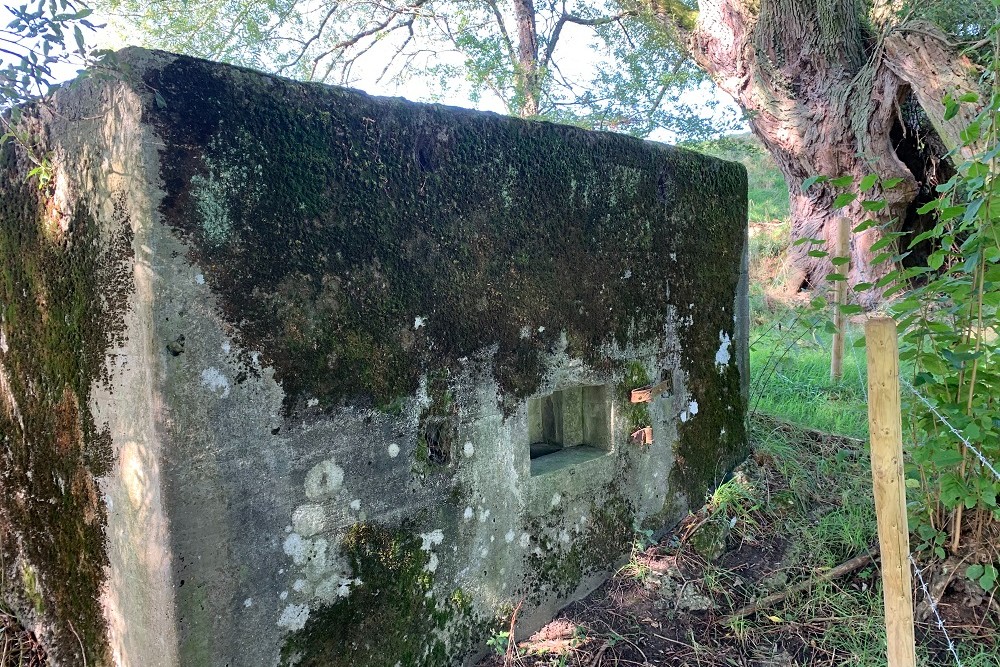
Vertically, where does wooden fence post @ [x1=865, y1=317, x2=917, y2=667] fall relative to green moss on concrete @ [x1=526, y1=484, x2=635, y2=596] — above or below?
above

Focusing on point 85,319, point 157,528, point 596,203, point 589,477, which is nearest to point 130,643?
point 157,528

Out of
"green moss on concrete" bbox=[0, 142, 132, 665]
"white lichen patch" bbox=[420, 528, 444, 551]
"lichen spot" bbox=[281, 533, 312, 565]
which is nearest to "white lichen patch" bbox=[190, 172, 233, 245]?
"green moss on concrete" bbox=[0, 142, 132, 665]

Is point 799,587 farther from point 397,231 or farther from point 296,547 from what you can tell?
point 397,231

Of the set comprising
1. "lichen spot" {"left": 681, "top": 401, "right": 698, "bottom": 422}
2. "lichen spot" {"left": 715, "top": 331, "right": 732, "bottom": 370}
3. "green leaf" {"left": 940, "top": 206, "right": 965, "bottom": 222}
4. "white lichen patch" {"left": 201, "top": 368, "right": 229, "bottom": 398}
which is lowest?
"lichen spot" {"left": 681, "top": 401, "right": 698, "bottom": 422}

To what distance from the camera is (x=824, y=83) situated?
677 cm

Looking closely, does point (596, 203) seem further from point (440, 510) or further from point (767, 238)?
point (767, 238)

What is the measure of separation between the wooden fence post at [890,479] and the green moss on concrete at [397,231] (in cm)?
125

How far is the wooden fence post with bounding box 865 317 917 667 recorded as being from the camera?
5.38 ft

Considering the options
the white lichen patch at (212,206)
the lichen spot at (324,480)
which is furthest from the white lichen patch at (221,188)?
the lichen spot at (324,480)

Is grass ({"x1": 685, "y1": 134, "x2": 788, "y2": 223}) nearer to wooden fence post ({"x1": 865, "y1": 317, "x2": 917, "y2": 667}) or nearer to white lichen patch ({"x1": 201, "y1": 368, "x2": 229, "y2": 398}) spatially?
wooden fence post ({"x1": 865, "y1": 317, "x2": 917, "y2": 667})

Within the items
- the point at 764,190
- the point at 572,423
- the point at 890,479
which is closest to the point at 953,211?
the point at 890,479

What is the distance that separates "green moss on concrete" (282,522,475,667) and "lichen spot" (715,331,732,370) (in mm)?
1976

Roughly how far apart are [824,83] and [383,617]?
7113 mm

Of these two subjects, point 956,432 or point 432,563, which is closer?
point 956,432
